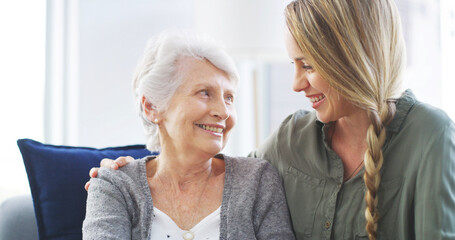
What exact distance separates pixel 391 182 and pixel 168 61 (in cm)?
78

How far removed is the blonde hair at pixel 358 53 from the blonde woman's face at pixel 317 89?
0.03 m

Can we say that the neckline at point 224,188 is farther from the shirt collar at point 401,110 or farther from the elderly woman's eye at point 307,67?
the shirt collar at point 401,110

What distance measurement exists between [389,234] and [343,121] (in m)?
0.39

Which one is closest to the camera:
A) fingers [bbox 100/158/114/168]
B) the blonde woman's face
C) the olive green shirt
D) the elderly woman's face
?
the olive green shirt

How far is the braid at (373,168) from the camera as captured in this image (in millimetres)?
1431

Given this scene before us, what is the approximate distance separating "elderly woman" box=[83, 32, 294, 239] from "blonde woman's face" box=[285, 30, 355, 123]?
0.24 m

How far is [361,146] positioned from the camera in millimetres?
1612

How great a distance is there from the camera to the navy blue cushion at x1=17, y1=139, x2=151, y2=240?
171 centimetres

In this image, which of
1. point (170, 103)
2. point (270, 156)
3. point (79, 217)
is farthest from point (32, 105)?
point (270, 156)

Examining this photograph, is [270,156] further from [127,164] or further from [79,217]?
[79,217]

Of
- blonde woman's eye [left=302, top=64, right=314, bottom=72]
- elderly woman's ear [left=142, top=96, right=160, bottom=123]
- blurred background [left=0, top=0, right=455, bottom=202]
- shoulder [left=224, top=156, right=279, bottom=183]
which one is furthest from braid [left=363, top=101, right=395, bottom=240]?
blurred background [left=0, top=0, right=455, bottom=202]

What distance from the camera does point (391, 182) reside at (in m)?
1.48

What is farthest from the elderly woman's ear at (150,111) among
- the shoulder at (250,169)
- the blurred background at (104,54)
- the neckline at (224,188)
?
the blurred background at (104,54)

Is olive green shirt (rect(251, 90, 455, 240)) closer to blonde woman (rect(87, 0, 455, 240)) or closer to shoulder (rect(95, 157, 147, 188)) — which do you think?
blonde woman (rect(87, 0, 455, 240))
